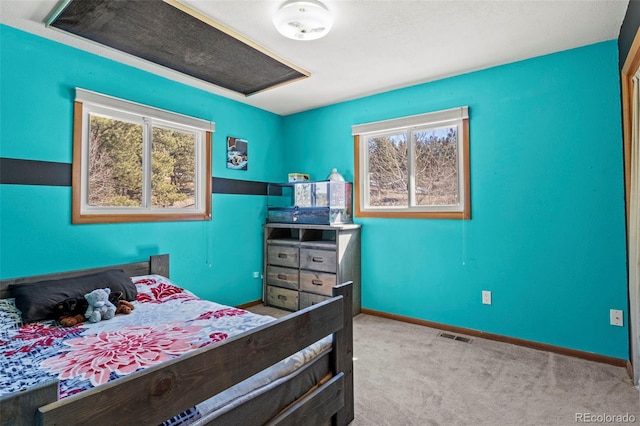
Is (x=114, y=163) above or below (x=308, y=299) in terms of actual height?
above

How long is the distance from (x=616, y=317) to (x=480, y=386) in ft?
4.01

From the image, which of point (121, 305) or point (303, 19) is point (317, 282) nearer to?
point (121, 305)

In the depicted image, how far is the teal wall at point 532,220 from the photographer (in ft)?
8.06

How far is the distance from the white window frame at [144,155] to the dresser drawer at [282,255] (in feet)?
2.89

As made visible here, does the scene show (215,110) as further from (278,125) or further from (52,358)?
(52,358)

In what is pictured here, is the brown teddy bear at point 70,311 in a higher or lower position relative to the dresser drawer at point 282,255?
lower

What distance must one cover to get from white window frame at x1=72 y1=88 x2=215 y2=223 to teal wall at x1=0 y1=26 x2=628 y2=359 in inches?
2.8

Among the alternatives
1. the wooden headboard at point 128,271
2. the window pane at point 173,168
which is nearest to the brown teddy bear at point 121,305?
the wooden headboard at point 128,271

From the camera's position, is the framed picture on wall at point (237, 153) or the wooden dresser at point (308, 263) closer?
the wooden dresser at point (308, 263)

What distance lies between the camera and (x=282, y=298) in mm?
3832

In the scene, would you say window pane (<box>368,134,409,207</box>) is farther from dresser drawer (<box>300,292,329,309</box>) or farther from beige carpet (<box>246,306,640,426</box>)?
beige carpet (<box>246,306,640,426</box>)

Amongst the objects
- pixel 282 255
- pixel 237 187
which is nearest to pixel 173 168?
pixel 237 187

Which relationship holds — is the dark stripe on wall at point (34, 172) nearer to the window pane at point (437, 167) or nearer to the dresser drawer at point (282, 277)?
the dresser drawer at point (282, 277)

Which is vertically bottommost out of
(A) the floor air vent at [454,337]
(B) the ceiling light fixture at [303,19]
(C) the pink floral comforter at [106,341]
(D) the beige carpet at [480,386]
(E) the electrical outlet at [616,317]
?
(D) the beige carpet at [480,386]
